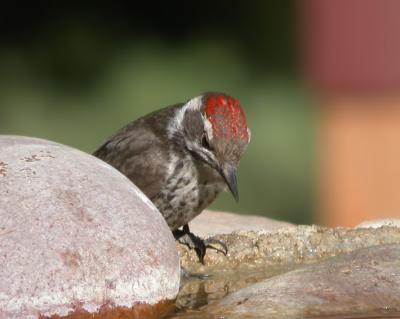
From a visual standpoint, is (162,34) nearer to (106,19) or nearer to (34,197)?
(106,19)

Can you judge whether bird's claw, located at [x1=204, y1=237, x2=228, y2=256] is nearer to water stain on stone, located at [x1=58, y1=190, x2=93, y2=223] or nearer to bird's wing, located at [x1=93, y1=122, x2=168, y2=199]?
bird's wing, located at [x1=93, y1=122, x2=168, y2=199]

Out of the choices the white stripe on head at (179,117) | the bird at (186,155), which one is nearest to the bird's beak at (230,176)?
Answer: the bird at (186,155)

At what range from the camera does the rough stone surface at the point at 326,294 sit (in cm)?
642

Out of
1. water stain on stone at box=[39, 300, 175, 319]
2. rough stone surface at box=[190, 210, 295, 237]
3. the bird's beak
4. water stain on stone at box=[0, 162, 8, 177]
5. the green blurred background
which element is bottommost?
the green blurred background

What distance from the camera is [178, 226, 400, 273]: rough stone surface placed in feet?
25.3

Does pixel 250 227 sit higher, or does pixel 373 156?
pixel 250 227

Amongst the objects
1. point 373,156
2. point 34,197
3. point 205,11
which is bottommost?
point 373,156

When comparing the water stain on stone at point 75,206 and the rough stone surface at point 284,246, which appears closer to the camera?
the water stain on stone at point 75,206

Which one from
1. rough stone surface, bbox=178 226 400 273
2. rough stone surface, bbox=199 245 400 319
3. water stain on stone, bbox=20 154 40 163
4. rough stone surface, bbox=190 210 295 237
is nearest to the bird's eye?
rough stone surface, bbox=178 226 400 273

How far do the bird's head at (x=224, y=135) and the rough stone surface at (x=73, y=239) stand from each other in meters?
1.07

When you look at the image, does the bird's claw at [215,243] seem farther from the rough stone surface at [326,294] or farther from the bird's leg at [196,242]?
the rough stone surface at [326,294]

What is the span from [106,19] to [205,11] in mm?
1158

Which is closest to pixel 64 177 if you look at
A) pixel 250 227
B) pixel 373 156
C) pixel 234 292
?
pixel 234 292

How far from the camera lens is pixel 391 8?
15.7 m
